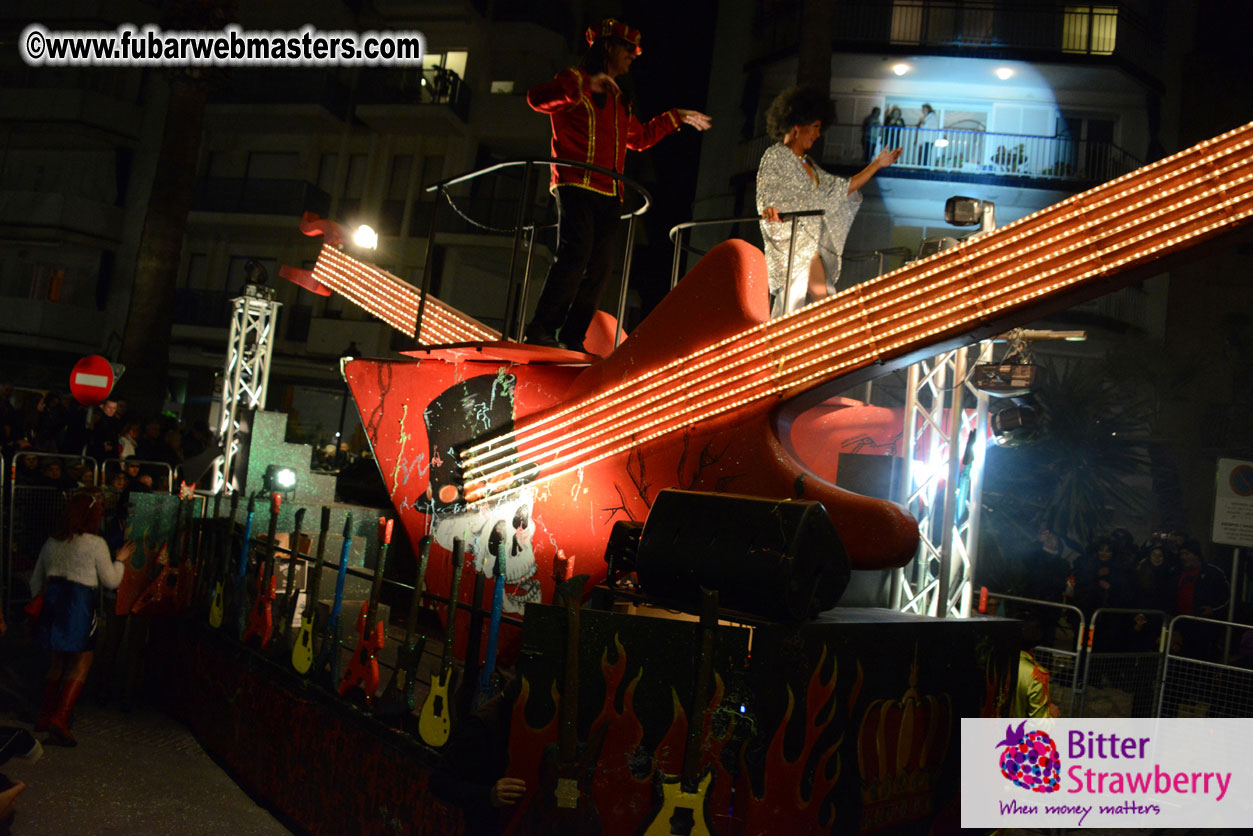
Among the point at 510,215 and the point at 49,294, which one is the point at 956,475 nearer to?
the point at 510,215

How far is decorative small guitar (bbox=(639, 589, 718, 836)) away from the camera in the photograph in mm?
3006

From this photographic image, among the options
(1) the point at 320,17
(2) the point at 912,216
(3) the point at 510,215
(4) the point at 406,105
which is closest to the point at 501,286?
(3) the point at 510,215

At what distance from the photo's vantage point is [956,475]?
271 inches

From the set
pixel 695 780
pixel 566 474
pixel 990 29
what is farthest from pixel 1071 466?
pixel 695 780

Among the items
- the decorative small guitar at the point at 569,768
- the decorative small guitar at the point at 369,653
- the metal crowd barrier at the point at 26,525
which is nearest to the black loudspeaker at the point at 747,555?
the decorative small guitar at the point at 569,768

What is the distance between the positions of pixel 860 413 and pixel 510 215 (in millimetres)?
18577

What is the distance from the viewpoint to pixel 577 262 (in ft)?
18.5

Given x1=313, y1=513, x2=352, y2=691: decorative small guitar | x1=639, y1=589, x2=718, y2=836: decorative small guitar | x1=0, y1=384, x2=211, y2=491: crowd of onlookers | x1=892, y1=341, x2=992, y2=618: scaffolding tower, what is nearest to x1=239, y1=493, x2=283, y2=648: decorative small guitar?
x1=313, y1=513, x2=352, y2=691: decorative small guitar

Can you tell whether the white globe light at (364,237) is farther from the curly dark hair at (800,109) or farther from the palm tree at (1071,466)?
the palm tree at (1071,466)

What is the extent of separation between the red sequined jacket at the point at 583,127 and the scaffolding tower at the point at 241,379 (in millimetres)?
4807

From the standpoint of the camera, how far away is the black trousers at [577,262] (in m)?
5.61

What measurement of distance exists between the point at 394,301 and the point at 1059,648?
6848 millimetres

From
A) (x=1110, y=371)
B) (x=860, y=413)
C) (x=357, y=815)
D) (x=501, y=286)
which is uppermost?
(x=501, y=286)

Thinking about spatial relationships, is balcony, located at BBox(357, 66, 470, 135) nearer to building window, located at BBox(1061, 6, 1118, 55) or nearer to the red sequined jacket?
building window, located at BBox(1061, 6, 1118, 55)
